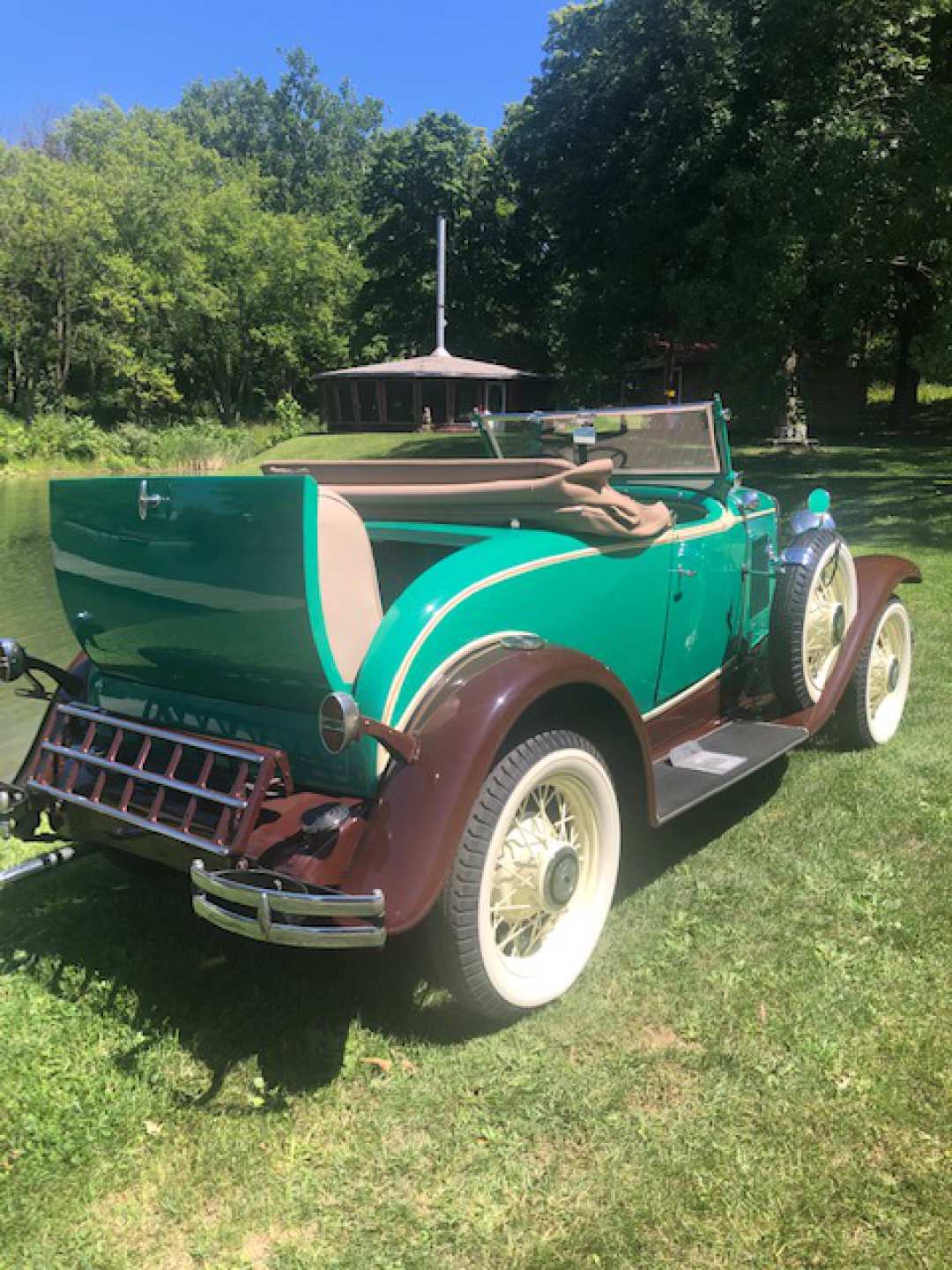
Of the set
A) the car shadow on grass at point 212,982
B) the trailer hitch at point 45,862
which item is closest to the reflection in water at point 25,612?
the car shadow on grass at point 212,982

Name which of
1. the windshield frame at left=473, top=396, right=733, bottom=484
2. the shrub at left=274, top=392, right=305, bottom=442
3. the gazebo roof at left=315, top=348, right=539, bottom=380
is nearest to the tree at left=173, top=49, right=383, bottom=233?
the shrub at left=274, top=392, right=305, bottom=442

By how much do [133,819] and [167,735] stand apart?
0.82 feet

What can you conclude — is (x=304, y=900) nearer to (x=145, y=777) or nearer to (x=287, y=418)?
(x=145, y=777)

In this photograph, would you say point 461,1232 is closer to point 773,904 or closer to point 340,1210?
point 340,1210

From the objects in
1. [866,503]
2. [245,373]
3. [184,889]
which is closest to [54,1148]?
[184,889]

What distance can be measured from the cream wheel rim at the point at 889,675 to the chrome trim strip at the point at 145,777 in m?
3.29

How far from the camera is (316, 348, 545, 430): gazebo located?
33.8m

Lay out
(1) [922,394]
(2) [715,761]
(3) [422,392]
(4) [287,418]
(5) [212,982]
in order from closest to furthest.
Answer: (5) [212,982]
(2) [715,761]
(1) [922,394]
(3) [422,392]
(4) [287,418]

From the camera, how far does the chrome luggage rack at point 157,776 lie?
2412 mm

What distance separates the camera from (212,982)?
9.45 feet

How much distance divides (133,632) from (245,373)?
46271mm

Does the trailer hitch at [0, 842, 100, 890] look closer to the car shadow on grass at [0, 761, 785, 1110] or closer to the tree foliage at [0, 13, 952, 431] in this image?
the car shadow on grass at [0, 761, 785, 1110]

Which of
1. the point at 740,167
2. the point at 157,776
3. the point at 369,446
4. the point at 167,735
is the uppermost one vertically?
the point at 740,167

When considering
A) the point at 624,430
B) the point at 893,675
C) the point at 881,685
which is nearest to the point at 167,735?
the point at 624,430
